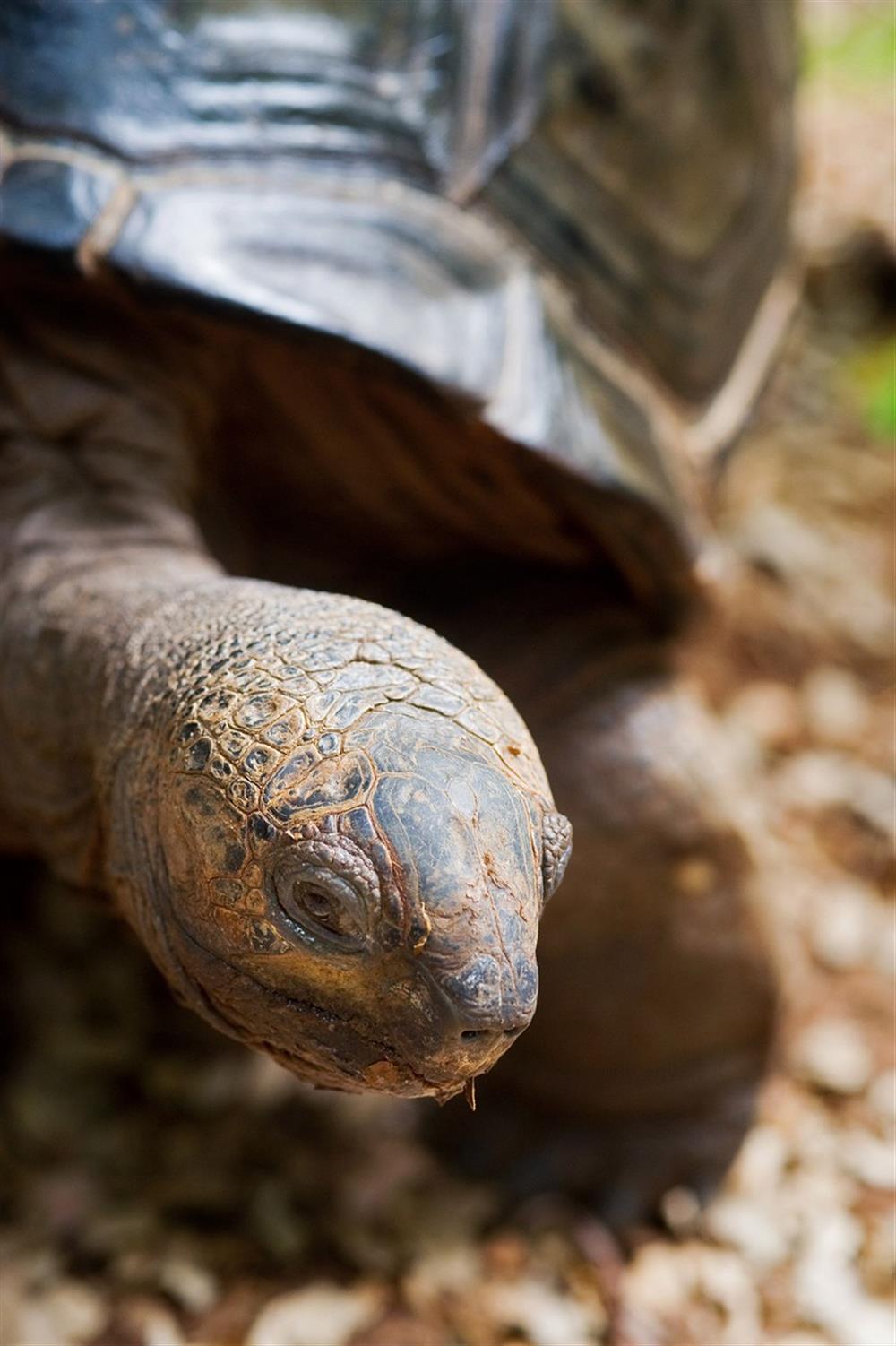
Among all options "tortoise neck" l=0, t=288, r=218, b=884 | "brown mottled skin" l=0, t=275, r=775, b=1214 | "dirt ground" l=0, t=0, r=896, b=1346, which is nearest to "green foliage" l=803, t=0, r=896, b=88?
"dirt ground" l=0, t=0, r=896, b=1346

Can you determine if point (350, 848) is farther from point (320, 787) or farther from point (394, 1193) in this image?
point (394, 1193)

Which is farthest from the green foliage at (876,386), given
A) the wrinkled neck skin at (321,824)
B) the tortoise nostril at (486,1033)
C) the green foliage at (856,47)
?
the tortoise nostril at (486,1033)

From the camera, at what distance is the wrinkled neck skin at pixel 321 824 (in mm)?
1670

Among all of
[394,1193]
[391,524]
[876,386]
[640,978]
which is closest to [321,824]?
[391,524]

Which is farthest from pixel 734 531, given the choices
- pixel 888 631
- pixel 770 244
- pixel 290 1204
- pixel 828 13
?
pixel 828 13

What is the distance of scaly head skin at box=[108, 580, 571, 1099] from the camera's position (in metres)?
1.67

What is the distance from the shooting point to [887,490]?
581 cm

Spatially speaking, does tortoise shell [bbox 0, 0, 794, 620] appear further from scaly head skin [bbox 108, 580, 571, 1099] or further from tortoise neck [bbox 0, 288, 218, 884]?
scaly head skin [bbox 108, 580, 571, 1099]

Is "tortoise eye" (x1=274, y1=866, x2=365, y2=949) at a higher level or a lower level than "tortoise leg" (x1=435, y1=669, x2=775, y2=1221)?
higher

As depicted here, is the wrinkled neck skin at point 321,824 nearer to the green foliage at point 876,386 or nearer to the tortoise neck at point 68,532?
the tortoise neck at point 68,532

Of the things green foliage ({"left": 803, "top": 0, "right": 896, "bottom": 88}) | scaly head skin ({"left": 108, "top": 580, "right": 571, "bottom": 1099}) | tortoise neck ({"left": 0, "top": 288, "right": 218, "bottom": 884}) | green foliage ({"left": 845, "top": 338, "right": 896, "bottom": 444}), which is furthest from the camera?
green foliage ({"left": 803, "top": 0, "right": 896, "bottom": 88})

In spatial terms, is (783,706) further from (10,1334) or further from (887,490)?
(10,1334)

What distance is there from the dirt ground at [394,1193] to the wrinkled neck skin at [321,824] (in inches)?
42.4

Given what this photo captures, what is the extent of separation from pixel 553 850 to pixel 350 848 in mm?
287
